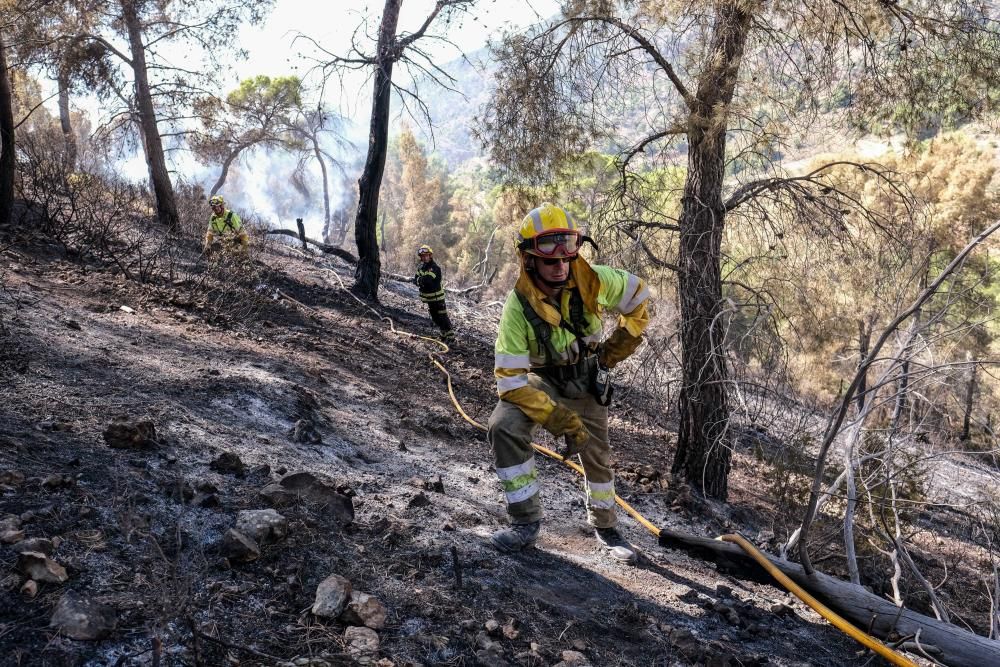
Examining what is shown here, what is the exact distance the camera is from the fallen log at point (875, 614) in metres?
2.83

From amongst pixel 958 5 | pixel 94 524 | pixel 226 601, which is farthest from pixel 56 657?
pixel 958 5

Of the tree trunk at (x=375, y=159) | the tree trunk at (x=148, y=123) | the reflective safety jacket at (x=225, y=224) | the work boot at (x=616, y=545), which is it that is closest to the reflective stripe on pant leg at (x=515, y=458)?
the work boot at (x=616, y=545)

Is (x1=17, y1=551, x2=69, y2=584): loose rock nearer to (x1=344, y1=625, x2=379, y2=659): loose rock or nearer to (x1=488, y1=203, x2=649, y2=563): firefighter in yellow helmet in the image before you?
(x1=344, y1=625, x2=379, y2=659): loose rock

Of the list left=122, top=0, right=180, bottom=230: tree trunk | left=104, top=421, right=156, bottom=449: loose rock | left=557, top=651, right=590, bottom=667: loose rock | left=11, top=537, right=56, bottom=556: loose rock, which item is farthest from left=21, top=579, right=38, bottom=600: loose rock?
left=122, top=0, right=180, bottom=230: tree trunk

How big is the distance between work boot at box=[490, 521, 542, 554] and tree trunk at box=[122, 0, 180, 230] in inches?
462

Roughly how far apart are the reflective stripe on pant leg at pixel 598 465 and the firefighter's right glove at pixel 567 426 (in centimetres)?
32

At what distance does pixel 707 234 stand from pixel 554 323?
8.08 feet

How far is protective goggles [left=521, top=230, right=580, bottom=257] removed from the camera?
3227 millimetres

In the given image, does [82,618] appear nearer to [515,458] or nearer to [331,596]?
[331,596]

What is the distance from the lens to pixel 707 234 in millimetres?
5234

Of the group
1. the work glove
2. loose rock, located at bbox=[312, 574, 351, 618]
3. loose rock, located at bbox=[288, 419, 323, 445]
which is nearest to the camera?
loose rock, located at bbox=[312, 574, 351, 618]

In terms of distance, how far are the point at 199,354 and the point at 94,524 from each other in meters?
3.48

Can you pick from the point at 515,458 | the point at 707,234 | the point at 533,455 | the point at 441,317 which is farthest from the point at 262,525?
the point at 441,317

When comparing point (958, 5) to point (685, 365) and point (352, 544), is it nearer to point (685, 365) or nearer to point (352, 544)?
point (685, 365)
